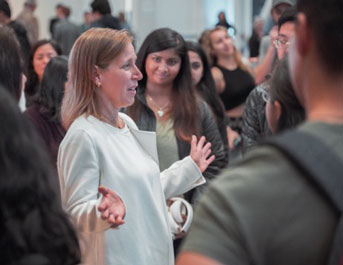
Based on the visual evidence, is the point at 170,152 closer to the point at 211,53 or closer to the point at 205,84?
the point at 205,84

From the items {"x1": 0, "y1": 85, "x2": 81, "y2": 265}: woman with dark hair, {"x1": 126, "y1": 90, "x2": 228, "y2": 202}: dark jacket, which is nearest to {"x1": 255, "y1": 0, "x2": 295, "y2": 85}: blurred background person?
{"x1": 126, "y1": 90, "x2": 228, "y2": 202}: dark jacket

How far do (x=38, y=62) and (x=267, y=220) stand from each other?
478cm

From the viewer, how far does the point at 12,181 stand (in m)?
1.60

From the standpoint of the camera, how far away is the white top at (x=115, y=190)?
2.98 meters

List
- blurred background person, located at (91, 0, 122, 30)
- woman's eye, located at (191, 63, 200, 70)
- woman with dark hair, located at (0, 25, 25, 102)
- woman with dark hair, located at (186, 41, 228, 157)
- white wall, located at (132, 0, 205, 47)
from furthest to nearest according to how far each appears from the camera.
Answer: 1. white wall, located at (132, 0, 205, 47)
2. blurred background person, located at (91, 0, 122, 30)
3. woman's eye, located at (191, 63, 200, 70)
4. woman with dark hair, located at (186, 41, 228, 157)
5. woman with dark hair, located at (0, 25, 25, 102)

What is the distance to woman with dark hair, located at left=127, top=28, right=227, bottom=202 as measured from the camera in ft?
14.5

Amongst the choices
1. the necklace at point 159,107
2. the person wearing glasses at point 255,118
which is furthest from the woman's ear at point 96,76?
the necklace at point 159,107

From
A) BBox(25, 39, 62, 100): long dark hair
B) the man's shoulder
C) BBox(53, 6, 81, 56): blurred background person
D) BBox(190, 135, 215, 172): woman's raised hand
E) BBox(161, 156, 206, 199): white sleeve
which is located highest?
the man's shoulder

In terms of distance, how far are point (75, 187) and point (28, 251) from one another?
1385 mm

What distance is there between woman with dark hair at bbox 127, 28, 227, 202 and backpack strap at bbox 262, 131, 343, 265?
2.92 metres

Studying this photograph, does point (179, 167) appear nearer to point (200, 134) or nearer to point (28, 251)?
point (200, 134)

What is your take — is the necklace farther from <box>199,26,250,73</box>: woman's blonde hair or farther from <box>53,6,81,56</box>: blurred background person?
<box>53,6,81,56</box>: blurred background person

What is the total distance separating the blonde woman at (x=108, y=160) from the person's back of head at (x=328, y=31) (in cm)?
140

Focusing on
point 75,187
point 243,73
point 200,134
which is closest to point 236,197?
point 75,187
